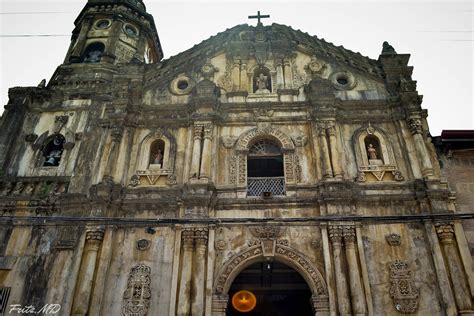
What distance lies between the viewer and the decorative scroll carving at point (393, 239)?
1116 centimetres

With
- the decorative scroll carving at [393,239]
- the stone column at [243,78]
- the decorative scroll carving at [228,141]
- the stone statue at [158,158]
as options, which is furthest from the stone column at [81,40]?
the decorative scroll carving at [393,239]

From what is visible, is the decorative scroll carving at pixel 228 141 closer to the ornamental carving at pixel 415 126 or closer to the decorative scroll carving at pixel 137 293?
the decorative scroll carving at pixel 137 293

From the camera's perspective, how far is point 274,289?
14688 millimetres

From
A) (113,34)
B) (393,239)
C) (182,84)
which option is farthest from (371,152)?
(113,34)

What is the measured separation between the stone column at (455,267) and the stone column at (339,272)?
2.92 meters


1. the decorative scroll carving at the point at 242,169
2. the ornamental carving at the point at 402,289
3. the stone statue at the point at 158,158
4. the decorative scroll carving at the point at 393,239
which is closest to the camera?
the ornamental carving at the point at 402,289

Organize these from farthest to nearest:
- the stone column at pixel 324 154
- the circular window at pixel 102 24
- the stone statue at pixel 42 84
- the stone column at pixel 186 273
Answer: the circular window at pixel 102 24 → the stone statue at pixel 42 84 → the stone column at pixel 324 154 → the stone column at pixel 186 273

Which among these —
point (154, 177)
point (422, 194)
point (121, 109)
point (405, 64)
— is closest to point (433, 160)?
point (422, 194)

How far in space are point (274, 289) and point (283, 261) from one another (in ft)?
12.6

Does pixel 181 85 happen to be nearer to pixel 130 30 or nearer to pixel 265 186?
pixel 265 186

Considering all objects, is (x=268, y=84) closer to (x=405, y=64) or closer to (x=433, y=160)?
(x=405, y=64)

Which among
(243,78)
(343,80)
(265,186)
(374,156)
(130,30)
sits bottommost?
(265,186)

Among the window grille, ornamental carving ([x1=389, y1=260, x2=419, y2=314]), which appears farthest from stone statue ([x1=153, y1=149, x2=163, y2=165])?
ornamental carving ([x1=389, y1=260, x2=419, y2=314])

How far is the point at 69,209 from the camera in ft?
40.8
